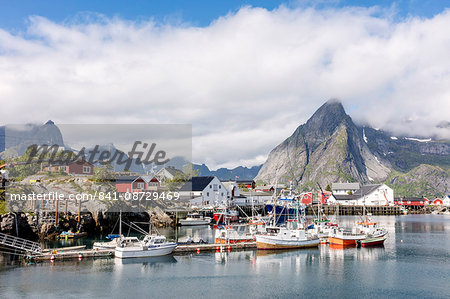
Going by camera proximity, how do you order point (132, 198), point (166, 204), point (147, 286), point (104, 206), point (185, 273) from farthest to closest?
point (166, 204) → point (132, 198) → point (104, 206) → point (185, 273) → point (147, 286)

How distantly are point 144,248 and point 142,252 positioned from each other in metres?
0.57

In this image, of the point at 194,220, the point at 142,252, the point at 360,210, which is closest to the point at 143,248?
the point at 142,252

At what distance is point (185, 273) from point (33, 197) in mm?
43121

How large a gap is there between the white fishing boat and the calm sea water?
1.17 meters

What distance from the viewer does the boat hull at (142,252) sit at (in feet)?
162

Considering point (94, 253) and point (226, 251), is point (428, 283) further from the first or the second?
point (94, 253)

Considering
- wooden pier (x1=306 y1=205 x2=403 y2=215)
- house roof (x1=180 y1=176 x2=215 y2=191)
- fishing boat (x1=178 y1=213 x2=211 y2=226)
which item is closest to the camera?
fishing boat (x1=178 y1=213 x2=211 y2=226)

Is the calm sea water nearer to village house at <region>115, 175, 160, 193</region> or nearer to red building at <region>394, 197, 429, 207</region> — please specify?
village house at <region>115, 175, 160, 193</region>

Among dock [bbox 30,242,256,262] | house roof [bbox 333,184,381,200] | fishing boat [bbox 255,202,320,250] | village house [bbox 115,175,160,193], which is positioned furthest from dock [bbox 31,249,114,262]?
house roof [bbox 333,184,381,200]

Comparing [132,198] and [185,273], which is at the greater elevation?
[132,198]

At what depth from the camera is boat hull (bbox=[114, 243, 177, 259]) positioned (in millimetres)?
49281

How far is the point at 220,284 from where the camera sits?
38.3 metres

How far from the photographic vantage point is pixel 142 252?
50125 millimetres

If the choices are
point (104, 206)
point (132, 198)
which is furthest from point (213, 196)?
point (104, 206)
